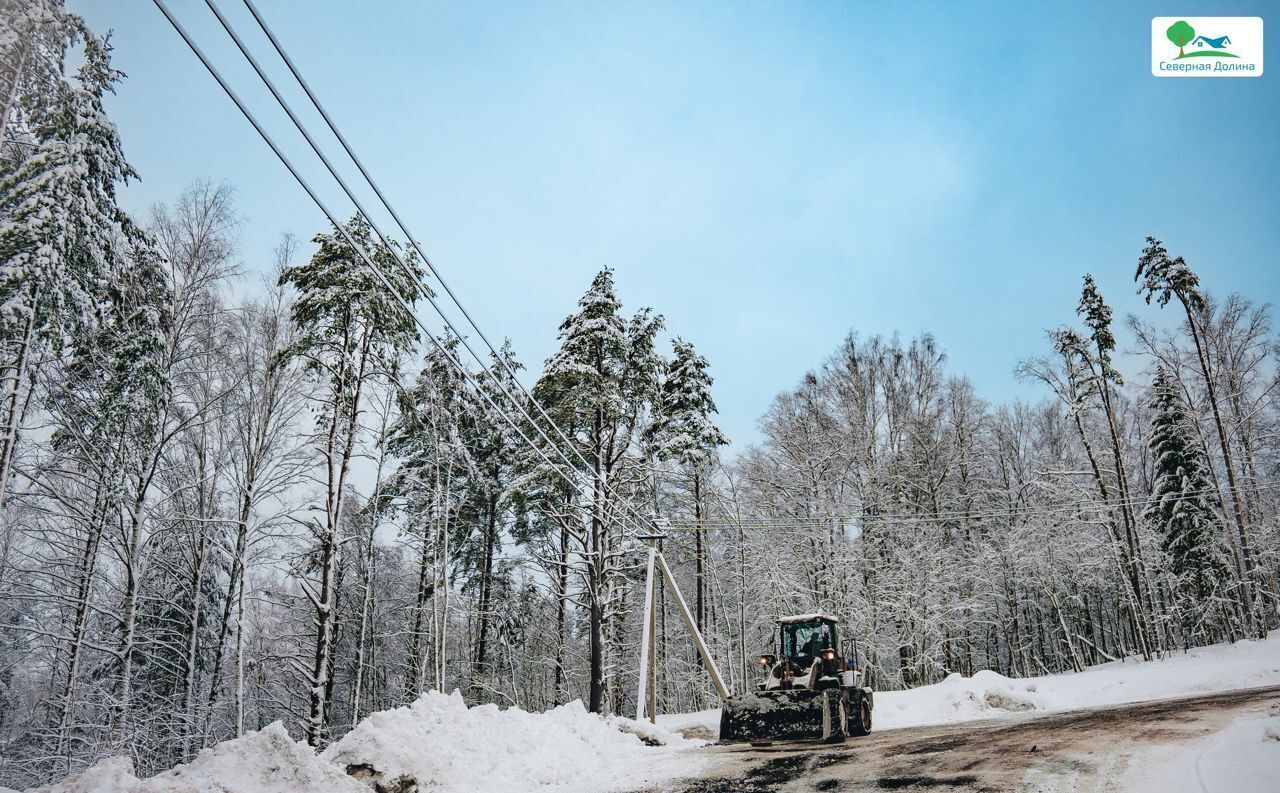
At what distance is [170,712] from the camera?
14672 mm

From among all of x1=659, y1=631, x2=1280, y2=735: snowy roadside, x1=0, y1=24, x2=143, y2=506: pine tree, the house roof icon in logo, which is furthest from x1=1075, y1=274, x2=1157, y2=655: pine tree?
x1=0, y1=24, x2=143, y2=506: pine tree

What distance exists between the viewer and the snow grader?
12.1 metres

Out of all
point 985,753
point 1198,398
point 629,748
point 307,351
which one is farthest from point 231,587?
point 1198,398

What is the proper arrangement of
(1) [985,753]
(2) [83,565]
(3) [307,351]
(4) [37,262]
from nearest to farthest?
(1) [985,753] → (4) [37,262] → (2) [83,565] → (3) [307,351]

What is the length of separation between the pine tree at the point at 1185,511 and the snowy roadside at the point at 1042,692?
781cm

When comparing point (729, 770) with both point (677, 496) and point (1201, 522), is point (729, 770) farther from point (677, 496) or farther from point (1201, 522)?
point (1201, 522)

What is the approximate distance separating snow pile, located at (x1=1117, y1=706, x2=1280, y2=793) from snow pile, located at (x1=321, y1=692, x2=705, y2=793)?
17.2 ft

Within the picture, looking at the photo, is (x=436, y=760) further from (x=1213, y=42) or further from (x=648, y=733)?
(x=1213, y=42)

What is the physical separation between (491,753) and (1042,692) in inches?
654

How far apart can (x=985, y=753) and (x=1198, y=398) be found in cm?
2646

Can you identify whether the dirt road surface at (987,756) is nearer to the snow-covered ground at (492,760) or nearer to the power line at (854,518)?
the snow-covered ground at (492,760)

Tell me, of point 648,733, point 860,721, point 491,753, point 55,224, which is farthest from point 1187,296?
point 55,224

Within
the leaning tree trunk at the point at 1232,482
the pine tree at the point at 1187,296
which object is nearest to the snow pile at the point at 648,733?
the leaning tree trunk at the point at 1232,482

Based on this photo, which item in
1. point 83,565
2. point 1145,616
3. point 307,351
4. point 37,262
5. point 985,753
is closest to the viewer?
point 985,753
